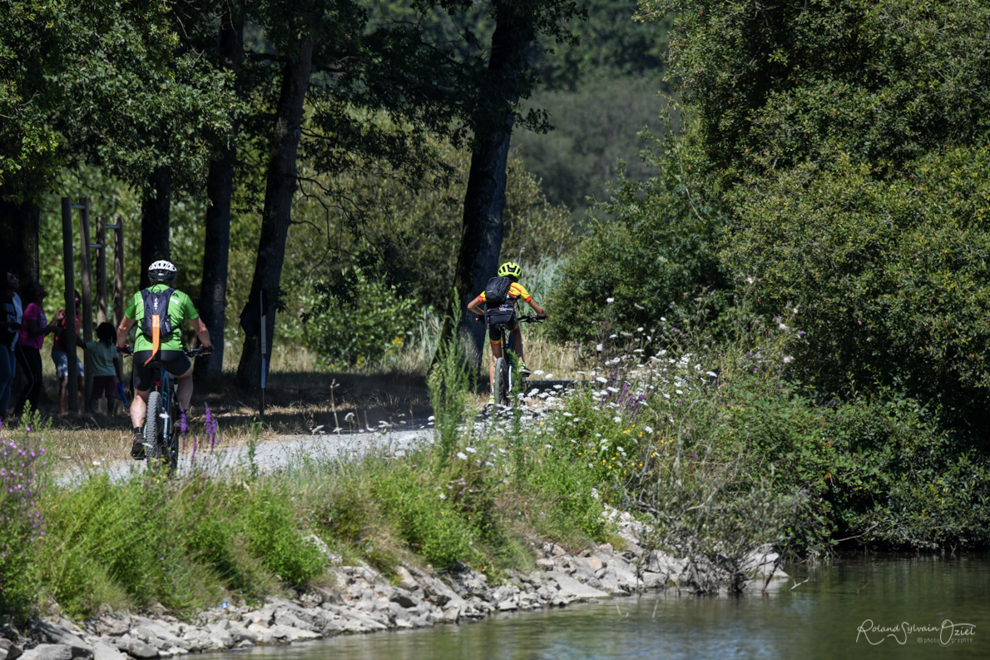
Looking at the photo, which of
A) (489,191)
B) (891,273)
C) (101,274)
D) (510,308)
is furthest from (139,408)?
(489,191)

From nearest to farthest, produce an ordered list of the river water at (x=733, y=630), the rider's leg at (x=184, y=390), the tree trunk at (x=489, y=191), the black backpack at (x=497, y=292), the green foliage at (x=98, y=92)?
the river water at (x=733, y=630)
the rider's leg at (x=184, y=390)
the green foliage at (x=98, y=92)
the black backpack at (x=497, y=292)
the tree trunk at (x=489, y=191)

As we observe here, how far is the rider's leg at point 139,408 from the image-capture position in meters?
10.2

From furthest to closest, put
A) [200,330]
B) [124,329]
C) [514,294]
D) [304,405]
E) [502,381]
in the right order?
[304,405]
[514,294]
[502,381]
[200,330]
[124,329]

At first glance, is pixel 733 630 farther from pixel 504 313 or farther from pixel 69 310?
pixel 69 310

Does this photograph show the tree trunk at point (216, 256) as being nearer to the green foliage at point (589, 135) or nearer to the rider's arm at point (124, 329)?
the rider's arm at point (124, 329)

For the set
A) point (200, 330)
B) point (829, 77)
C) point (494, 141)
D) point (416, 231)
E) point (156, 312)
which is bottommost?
point (200, 330)

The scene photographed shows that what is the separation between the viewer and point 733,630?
827 cm

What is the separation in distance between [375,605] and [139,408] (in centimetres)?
282

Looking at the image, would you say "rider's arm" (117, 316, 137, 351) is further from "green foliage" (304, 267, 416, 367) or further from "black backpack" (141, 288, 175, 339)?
"green foliage" (304, 267, 416, 367)

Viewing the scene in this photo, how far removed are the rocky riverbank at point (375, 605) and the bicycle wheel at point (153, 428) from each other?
2.04 meters

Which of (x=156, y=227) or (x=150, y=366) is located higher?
(x=156, y=227)

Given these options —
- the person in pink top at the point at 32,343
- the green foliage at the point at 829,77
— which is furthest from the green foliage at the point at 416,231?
the person in pink top at the point at 32,343

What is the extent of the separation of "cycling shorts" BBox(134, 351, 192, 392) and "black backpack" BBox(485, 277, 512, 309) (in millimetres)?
5179

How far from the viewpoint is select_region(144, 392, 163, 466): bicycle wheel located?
998cm
